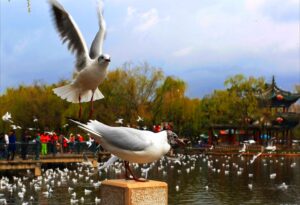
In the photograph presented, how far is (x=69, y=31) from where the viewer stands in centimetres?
720

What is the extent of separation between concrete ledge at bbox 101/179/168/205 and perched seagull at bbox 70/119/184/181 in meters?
0.29

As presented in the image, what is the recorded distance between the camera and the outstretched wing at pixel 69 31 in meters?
7.10

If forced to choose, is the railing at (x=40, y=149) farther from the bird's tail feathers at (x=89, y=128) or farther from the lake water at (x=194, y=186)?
the bird's tail feathers at (x=89, y=128)

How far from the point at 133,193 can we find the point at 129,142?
1.88 ft

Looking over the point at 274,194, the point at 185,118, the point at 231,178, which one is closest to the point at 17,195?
the point at 274,194

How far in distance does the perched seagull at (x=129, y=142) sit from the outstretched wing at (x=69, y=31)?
4.66 feet

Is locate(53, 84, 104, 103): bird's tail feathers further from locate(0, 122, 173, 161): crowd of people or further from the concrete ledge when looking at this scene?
locate(0, 122, 173, 161): crowd of people

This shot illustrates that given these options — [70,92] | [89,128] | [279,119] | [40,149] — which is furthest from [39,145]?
[279,119]

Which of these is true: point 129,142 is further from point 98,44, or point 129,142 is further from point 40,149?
point 40,149

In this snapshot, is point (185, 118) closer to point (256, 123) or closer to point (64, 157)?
point (256, 123)

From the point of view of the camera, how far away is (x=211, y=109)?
54031 millimetres

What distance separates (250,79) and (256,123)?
450 cm

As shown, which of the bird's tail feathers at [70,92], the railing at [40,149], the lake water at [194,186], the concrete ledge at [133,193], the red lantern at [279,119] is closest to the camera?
the concrete ledge at [133,193]

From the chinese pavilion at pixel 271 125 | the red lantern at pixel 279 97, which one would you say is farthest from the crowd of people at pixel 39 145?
the red lantern at pixel 279 97
